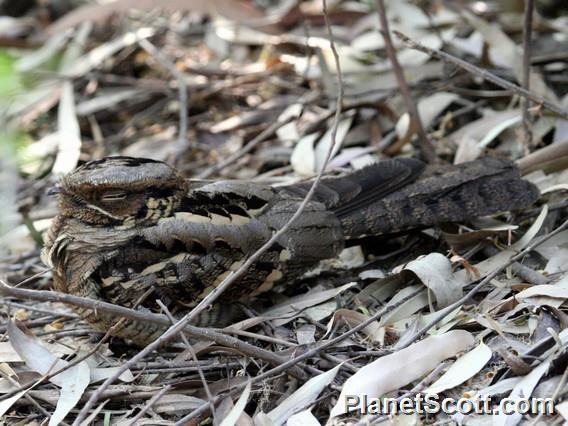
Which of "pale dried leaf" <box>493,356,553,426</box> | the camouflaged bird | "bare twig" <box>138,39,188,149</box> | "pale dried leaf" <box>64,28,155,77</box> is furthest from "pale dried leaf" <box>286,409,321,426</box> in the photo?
"pale dried leaf" <box>64,28,155,77</box>

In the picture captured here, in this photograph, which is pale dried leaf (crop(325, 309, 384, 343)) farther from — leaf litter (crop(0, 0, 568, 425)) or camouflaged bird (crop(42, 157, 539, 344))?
camouflaged bird (crop(42, 157, 539, 344))

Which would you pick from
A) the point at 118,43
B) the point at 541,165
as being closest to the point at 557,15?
the point at 541,165

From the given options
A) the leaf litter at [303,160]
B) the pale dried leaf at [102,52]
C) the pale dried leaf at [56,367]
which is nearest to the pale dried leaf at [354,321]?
the leaf litter at [303,160]

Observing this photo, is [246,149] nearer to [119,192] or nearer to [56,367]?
[119,192]

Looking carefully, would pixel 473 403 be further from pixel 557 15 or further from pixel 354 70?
pixel 557 15

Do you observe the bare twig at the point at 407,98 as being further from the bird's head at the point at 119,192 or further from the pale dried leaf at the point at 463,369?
the pale dried leaf at the point at 463,369

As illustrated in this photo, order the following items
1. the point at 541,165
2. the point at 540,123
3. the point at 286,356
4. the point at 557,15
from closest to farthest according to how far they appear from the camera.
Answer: the point at 286,356 → the point at 541,165 → the point at 540,123 → the point at 557,15

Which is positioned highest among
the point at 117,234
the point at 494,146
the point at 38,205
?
the point at 117,234
